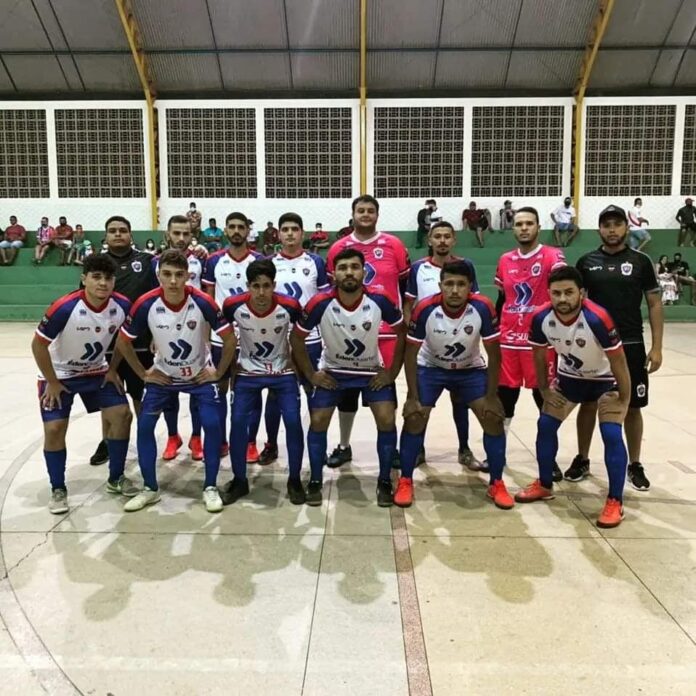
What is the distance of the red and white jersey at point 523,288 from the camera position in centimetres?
443

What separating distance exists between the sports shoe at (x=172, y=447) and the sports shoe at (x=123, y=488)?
2.43 ft

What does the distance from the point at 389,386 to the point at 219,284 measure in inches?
69.5

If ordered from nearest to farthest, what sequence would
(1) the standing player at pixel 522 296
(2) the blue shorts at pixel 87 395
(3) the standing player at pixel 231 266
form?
(2) the blue shorts at pixel 87 395 → (1) the standing player at pixel 522 296 → (3) the standing player at pixel 231 266

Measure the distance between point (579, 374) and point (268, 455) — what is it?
8.12ft

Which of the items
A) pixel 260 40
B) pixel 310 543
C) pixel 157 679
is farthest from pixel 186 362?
pixel 260 40

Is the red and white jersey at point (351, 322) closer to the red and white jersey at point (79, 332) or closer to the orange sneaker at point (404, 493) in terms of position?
the orange sneaker at point (404, 493)

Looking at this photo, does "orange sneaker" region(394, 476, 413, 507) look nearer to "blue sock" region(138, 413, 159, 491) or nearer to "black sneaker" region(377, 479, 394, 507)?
"black sneaker" region(377, 479, 394, 507)

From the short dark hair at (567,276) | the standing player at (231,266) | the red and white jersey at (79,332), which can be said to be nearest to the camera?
the short dark hair at (567,276)

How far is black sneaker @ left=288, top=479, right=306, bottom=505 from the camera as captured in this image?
13.2 ft

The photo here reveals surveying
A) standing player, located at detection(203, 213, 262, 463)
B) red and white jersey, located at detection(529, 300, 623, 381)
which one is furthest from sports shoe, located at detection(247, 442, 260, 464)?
red and white jersey, located at detection(529, 300, 623, 381)

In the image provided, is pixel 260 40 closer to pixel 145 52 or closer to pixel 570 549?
pixel 145 52

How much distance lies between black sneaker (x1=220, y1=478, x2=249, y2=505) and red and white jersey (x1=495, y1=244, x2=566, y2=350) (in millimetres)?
2196

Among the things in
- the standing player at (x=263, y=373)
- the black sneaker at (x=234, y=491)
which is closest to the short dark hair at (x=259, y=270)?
the standing player at (x=263, y=373)

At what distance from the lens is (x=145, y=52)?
17.3m
